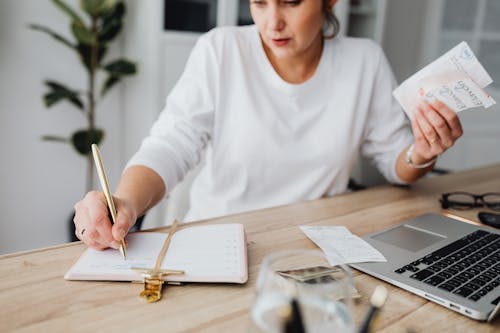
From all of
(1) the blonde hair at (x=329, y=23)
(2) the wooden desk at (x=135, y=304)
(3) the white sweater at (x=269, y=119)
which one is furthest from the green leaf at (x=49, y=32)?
(2) the wooden desk at (x=135, y=304)

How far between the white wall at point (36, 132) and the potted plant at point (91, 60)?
0.07m

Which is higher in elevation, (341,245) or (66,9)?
(66,9)

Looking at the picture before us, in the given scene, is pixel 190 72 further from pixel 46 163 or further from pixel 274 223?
pixel 46 163

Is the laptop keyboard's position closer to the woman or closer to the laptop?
the laptop

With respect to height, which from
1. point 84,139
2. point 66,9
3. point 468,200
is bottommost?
point 84,139

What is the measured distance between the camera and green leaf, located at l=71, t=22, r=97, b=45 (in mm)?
2248

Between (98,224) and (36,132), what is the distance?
1960 mm

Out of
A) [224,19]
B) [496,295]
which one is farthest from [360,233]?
[224,19]

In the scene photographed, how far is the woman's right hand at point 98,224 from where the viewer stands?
2.62 ft

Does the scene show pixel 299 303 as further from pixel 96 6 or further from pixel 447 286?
pixel 96 6

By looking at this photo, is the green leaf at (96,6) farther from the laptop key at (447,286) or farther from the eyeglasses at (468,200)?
the laptop key at (447,286)

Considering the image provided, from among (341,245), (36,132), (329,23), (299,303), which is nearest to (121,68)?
(36,132)

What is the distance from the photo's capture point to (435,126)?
1.11 m

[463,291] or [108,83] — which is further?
[108,83]
